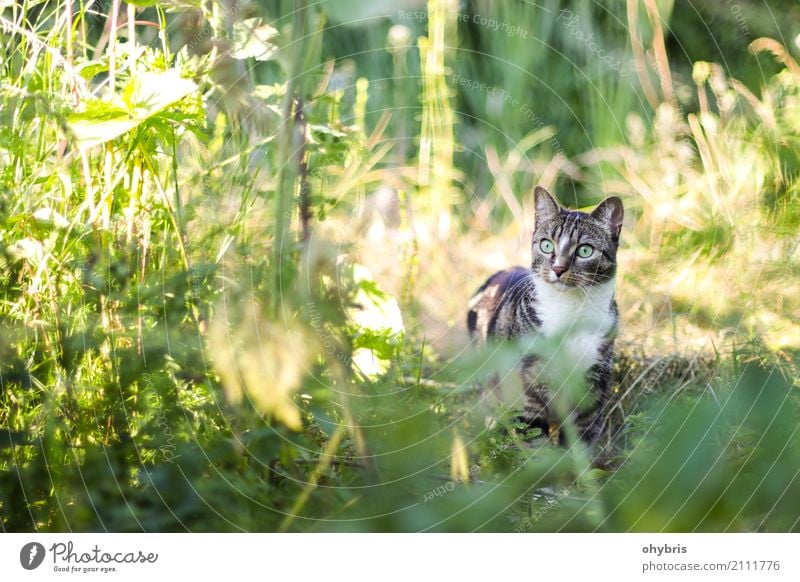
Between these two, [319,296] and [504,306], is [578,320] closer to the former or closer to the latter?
[504,306]

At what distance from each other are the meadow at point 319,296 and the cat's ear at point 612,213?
11cm

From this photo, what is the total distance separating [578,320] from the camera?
107 centimetres

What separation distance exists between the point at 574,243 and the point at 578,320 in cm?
10

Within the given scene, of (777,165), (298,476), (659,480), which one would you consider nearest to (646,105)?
(777,165)

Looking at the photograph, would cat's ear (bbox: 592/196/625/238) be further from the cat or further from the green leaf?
the green leaf

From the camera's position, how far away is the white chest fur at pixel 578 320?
1059 millimetres

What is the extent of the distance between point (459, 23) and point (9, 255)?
0.66 meters
